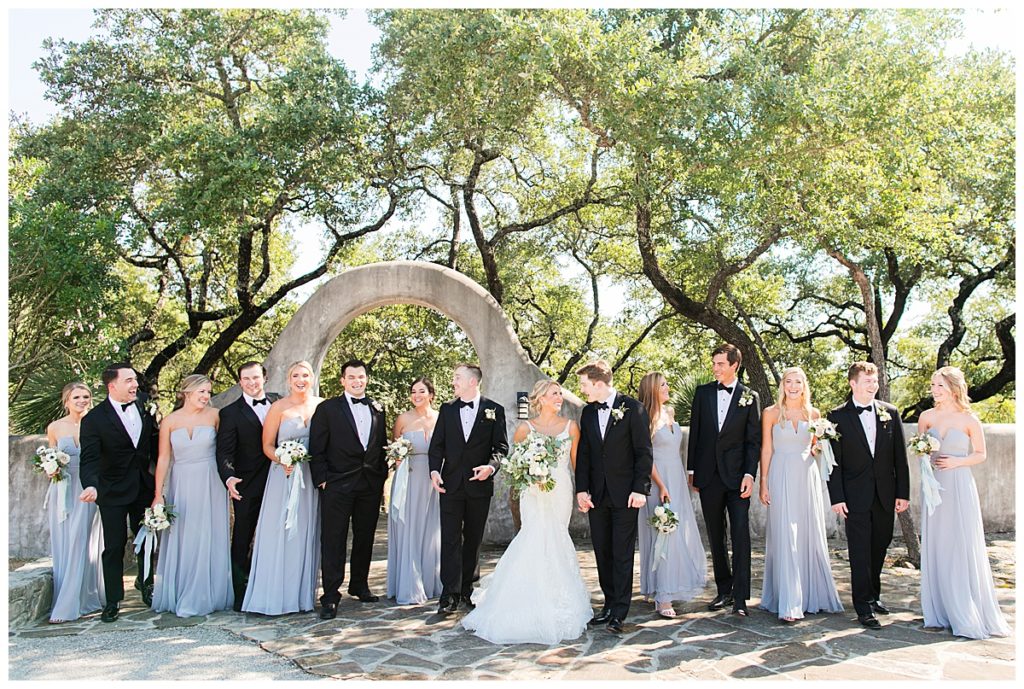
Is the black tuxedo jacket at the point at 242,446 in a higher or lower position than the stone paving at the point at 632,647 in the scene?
higher

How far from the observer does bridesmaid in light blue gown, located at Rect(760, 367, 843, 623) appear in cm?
661

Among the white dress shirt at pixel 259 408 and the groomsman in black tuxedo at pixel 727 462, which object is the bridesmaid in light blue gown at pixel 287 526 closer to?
the white dress shirt at pixel 259 408

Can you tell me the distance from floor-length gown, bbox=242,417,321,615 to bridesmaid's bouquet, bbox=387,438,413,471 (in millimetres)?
668

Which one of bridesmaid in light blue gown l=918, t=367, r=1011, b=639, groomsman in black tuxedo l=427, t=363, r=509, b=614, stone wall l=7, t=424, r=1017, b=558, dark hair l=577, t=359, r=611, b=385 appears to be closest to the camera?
bridesmaid in light blue gown l=918, t=367, r=1011, b=639

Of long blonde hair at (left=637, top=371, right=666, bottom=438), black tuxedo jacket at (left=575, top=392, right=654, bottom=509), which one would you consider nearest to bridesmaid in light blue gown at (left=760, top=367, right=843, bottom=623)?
long blonde hair at (left=637, top=371, right=666, bottom=438)

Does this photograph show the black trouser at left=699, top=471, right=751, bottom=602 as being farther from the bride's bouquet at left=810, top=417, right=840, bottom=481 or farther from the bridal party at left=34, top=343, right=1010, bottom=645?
the bride's bouquet at left=810, top=417, right=840, bottom=481

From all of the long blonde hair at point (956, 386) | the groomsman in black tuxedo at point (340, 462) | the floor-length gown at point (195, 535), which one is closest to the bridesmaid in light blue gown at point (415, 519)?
the groomsman in black tuxedo at point (340, 462)

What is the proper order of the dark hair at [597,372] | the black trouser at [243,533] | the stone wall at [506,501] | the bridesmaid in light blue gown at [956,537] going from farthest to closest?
the stone wall at [506,501], the black trouser at [243,533], the dark hair at [597,372], the bridesmaid in light blue gown at [956,537]

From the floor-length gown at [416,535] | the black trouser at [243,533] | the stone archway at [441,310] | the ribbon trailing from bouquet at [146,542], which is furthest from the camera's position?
the stone archway at [441,310]

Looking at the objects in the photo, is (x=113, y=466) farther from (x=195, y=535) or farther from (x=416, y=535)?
(x=416, y=535)

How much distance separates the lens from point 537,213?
1545 centimetres

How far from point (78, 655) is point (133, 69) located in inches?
444

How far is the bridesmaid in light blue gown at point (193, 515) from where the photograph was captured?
6.84 m

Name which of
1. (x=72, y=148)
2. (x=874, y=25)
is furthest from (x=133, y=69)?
(x=874, y=25)
